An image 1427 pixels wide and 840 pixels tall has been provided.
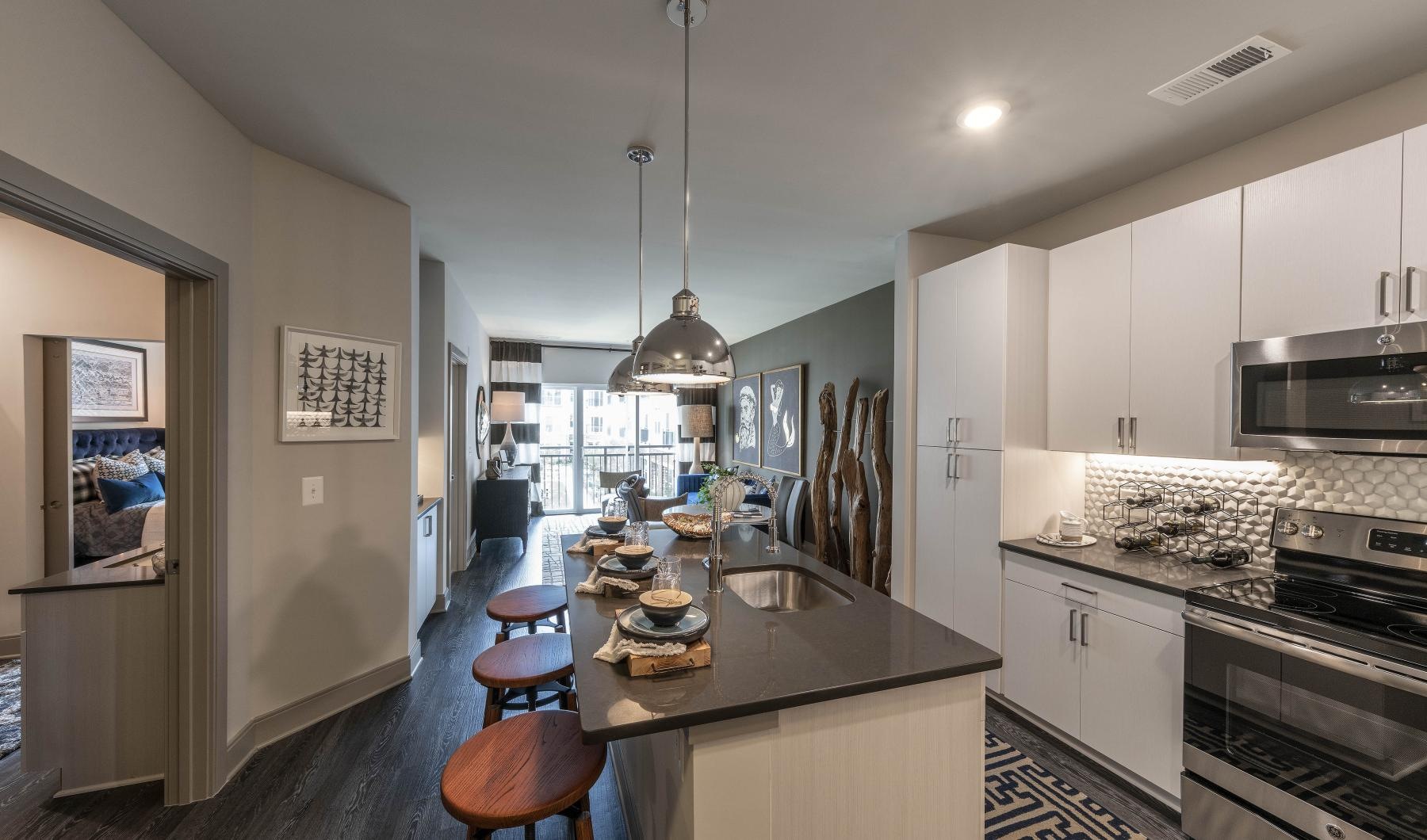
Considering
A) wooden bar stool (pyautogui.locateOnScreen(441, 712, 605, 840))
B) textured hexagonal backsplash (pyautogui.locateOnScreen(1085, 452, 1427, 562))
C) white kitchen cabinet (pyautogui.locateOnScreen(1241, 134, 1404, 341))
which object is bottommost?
wooden bar stool (pyautogui.locateOnScreen(441, 712, 605, 840))

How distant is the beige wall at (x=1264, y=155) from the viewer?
1.84m

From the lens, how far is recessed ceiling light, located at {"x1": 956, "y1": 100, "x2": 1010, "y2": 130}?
1.98 metres

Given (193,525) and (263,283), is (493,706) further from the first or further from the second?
(263,283)

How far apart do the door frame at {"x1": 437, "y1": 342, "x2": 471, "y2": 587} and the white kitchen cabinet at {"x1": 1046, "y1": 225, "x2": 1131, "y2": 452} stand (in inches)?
158

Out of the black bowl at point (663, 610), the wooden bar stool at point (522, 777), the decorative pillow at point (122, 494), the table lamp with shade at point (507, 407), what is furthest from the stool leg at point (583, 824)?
the table lamp with shade at point (507, 407)

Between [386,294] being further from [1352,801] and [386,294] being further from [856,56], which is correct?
[1352,801]

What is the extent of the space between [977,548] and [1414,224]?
1868 millimetres

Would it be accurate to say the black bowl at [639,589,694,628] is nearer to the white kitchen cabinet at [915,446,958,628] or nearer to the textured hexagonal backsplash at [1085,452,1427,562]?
the white kitchen cabinet at [915,446,958,628]

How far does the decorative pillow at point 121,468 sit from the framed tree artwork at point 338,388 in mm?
2444

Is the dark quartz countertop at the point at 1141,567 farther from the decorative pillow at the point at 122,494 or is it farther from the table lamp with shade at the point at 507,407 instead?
the table lamp with shade at the point at 507,407

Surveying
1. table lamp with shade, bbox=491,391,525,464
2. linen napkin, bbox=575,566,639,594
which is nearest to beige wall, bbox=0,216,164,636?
linen napkin, bbox=575,566,639,594

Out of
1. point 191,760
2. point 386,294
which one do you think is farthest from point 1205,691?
point 386,294

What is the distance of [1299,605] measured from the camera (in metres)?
1.71

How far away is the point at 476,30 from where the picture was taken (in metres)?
1.61
